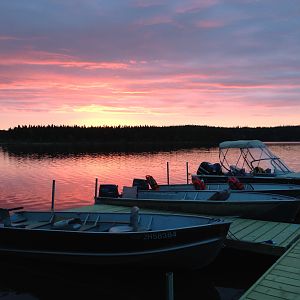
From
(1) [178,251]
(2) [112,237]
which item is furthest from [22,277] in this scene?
(1) [178,251]

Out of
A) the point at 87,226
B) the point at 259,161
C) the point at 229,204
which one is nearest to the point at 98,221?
the point at 87,226

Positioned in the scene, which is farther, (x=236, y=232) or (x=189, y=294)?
(x=236, y=232)

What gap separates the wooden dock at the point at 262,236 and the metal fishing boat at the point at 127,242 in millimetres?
895

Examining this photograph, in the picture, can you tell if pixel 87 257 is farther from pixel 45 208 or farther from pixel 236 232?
pixel 45 208

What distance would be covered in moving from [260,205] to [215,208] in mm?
1582

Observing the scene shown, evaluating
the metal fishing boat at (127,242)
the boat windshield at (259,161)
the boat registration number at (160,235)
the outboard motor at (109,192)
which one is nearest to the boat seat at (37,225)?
the metal fishing boat at (127,242)

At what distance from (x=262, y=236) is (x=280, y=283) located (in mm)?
3699

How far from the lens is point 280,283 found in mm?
7766

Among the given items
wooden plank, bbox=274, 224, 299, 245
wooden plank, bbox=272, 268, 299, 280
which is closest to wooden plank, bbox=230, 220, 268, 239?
wooden plank, bbox=274, 224, 299, 245

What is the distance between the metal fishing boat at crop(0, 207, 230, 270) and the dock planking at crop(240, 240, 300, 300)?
73.7 inches

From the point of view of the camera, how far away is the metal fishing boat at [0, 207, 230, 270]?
33.2ft

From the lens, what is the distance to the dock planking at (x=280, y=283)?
283 inches

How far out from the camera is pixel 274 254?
10430 millimetres

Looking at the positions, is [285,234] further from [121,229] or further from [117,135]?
[117,135]
